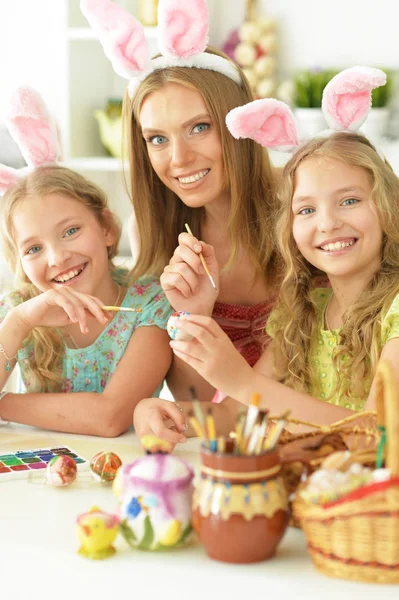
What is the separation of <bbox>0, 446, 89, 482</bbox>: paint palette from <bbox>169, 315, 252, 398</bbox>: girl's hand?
0.23 meters

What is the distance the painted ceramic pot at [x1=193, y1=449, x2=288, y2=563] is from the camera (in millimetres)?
868

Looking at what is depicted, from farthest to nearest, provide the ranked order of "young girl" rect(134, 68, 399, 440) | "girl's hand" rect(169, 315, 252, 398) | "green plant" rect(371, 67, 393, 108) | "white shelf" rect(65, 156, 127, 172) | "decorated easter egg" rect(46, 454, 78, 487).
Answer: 1. "white shelf" rect(65, 156, 127, 172)
2. "green plant" rect(371, 67, 393, 108)
3. "young girl" rect(134, 68, 399, 440)
4. "girl's hand" rect(169, 315, 252, 398)
5. "decorated easter egg" rect(46, 454, 78, 487)

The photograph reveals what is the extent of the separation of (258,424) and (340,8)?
2527mm

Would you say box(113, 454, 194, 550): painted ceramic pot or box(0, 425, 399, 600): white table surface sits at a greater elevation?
box(113, 454, 194, 550): painted ceramic pot

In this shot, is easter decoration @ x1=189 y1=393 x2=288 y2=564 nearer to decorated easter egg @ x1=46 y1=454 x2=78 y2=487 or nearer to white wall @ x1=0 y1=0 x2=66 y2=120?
decorated easter egg @ x1=46 y1=454 x2=78 y2=487

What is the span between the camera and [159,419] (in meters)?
1.35

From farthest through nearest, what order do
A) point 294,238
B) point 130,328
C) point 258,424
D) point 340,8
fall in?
point 340,8
point 130,328
point 294,238
point 258,424

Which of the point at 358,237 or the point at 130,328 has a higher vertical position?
the point at 358,237

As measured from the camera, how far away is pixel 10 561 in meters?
0.93

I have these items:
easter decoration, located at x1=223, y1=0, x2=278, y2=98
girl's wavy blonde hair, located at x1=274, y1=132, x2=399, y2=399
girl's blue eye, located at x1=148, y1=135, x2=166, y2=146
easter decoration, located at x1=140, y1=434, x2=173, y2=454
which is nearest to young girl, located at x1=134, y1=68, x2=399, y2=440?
girl's wavy blonde hair, located at x1=274, y1=132, x2=399, y2=399

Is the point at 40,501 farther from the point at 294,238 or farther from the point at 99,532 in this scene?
the point at 294,238

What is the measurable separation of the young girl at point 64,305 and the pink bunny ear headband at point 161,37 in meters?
0.19

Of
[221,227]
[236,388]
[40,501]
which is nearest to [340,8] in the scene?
[221,227]

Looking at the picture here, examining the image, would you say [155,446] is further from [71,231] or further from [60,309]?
[71,231]
